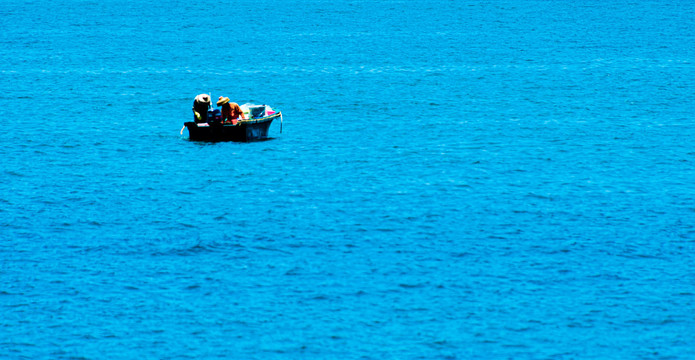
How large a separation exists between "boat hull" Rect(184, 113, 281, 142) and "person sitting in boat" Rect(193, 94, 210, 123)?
414 millimetres

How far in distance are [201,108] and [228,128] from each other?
2.28 m

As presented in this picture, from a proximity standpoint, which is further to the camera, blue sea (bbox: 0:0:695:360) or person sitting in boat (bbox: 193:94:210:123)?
person sitting in boat (bbox: 193:94:210:123)

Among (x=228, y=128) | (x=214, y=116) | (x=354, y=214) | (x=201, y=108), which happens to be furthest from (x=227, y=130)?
(x=354, y=214)

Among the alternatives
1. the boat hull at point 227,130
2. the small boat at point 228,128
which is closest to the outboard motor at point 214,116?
the small boat at point 228,128

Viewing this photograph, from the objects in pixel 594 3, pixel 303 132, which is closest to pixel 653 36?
pixel 594 3

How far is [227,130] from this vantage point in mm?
62031

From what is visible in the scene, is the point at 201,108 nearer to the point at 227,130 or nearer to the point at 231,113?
the point at 231,113

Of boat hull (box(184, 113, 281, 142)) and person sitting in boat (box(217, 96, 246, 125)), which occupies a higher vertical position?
person sitting in boat (box(217, 96, 246, 125))

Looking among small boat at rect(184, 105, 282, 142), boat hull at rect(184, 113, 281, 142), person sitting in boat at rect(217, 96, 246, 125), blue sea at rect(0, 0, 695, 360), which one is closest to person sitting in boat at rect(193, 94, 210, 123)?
small boat at rect(184, 105, 282, 142)

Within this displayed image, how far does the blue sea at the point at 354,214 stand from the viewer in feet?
107

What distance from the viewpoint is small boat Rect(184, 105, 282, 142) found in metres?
61.5

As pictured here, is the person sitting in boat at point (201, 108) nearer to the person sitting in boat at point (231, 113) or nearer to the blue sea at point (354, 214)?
the person sitting in boat at point (231, 113)

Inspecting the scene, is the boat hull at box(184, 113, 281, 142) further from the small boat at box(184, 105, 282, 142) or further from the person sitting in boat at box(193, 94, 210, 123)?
the person sitting in boat at box(193, 94, 210, 123)

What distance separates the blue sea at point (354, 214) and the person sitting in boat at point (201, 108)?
2.36 m
